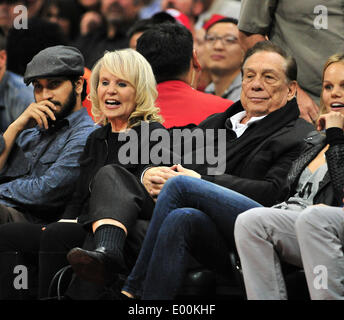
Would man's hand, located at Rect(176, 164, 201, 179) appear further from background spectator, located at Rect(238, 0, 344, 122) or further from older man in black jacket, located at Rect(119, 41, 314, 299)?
background spectator, located at Rect(238, 0, 344, 122)

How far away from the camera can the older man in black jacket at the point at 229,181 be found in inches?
155

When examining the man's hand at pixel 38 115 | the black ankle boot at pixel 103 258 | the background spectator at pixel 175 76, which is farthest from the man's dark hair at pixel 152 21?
the black ankle boot at pixel 103 258

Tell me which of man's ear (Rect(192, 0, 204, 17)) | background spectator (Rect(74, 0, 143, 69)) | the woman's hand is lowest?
the woman's hand

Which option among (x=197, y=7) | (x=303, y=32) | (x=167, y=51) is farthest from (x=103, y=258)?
(x=197, y=7)

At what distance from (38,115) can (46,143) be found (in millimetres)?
167

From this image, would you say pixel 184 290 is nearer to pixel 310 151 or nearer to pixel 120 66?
pixel 310 151

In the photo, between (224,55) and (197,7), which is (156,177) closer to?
(224,55)

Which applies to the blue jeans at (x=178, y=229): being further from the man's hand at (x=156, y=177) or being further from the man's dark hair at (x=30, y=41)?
the man's dark hair at (x=30, y=41)

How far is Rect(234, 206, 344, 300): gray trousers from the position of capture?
359cm

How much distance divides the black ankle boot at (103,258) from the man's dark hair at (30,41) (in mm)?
2743

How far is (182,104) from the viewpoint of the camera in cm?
524

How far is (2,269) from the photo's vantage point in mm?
4508

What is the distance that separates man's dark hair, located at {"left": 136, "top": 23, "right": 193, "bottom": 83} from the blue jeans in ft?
4.74

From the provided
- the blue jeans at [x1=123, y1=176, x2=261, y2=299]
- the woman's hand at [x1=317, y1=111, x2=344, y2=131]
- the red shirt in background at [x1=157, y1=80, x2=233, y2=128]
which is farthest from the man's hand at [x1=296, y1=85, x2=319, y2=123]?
the blue jeans at [x1=123, y1=176, x2=261, y2=299]
